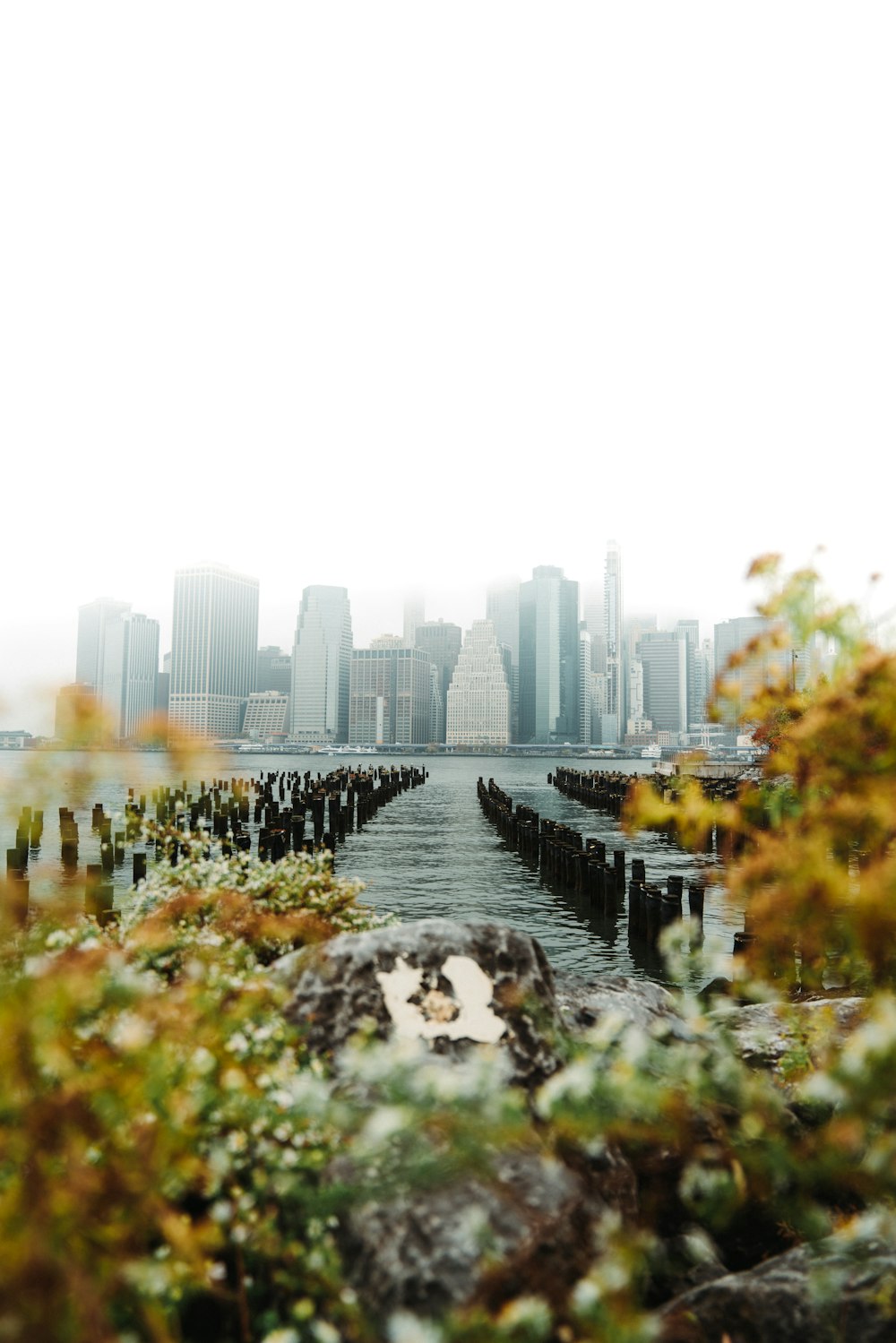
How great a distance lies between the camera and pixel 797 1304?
3.76m

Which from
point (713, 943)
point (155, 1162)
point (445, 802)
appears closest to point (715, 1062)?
point (713, 943)

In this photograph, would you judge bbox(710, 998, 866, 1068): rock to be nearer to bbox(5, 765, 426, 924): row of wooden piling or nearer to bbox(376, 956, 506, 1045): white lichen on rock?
bbox(376, 956, 506, 1045): white lichen on rock

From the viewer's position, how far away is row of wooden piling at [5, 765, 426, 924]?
1329 cm

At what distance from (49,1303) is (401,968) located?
3160mm

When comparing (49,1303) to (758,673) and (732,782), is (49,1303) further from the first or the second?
(732,782)

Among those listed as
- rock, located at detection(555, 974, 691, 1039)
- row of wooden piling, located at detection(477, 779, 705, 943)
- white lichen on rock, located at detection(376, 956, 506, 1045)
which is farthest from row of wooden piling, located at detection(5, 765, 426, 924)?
row of wooden piling, located at detection(477, 779, 705, 943)

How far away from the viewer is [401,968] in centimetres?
512

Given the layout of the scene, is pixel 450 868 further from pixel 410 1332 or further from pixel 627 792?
pixel 410 1332

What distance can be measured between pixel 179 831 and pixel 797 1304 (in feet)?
44.6

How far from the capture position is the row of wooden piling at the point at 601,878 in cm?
1714

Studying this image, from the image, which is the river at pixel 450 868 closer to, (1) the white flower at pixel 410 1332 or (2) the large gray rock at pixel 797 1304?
(2) the large gray rock at pixel 797 1304

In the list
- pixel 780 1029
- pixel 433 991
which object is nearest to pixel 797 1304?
pixel 433 991

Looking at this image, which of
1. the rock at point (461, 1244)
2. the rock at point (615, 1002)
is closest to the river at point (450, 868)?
the rock at point (615, 1002)

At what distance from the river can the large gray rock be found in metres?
1.38
